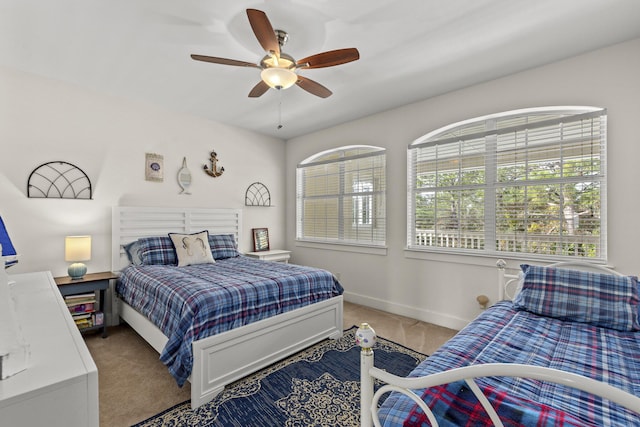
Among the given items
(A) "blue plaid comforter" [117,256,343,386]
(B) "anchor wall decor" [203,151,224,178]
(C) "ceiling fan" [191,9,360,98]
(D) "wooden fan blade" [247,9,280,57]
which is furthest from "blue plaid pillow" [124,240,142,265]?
(D) "wooden fan blade" [247,9,280,57]

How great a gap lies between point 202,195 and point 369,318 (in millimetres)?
2814

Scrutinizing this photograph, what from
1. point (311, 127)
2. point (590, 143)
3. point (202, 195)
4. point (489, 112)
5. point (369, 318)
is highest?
point (311, 127)

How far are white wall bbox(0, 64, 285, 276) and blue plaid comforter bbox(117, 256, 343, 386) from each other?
2.59ft

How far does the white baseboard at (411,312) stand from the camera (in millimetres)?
3271

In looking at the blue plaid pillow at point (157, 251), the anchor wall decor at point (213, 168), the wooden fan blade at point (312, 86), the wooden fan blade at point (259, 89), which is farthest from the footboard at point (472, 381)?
the anchor wall decor at point (213, 168)

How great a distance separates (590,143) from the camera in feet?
8.49

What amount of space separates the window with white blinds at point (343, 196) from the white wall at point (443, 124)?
0.16m

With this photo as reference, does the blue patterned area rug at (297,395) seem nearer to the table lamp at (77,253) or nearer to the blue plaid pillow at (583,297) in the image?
the blue plaid pillow at (583,297)

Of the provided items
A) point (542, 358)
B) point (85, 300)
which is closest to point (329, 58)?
point (542, 358)

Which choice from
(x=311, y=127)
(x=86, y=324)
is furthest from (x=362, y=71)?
(x=86, y=324)

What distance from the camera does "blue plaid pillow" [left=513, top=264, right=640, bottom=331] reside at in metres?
1.78

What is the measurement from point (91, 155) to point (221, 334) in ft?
8.81

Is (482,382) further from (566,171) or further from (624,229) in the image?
(566,171)

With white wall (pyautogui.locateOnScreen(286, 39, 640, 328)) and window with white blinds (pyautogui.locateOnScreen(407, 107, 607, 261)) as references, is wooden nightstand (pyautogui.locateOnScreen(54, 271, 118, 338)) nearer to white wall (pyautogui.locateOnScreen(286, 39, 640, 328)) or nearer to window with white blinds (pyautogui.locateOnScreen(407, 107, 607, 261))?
white wall (pyautogui.locateOnScreen(286, 39, 640, 328))
